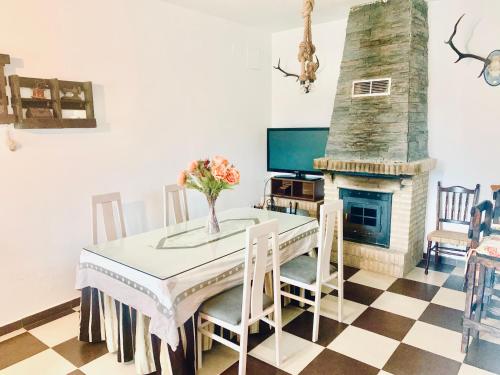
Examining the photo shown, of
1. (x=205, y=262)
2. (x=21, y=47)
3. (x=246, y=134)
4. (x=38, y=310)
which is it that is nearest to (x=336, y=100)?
(x=246, y=134)

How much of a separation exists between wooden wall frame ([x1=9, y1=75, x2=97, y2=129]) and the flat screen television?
224cm

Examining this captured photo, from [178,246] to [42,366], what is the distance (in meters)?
1.08

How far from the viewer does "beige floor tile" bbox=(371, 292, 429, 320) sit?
277 centimetres

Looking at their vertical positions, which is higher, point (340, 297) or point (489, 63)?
point (489, 63)

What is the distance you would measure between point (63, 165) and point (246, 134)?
2.25 m

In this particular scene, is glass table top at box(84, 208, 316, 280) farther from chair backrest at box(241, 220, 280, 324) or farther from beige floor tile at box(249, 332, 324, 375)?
beige floor tile at box(249, 332, 324, 375)

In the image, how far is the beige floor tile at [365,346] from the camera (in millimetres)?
2227

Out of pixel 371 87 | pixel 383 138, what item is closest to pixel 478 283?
pixel 383 138

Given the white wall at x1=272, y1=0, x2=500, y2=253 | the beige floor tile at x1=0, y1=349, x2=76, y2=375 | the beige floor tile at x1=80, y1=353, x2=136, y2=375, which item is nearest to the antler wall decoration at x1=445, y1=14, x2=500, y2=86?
the white wall at x1=272, y1=0, x2=500, y2=253

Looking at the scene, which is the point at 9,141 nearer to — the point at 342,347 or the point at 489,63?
the point at 342,347

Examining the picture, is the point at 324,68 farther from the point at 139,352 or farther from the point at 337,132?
the point at 139,352

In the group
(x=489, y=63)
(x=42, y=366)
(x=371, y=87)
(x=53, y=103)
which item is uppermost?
(x=489, y=63)

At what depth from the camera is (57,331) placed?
8.43 ft

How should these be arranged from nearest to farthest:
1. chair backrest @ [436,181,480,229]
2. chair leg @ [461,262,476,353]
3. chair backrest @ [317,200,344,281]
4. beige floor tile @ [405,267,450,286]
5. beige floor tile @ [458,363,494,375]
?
beige floor tile @ [458,363,494,375], chair leg @ [461,262,476,353], chair backrest @ [317,200,344,281], beige floor tile @ [405,267,450,286], chair backrest @ [436,181,480,229]
